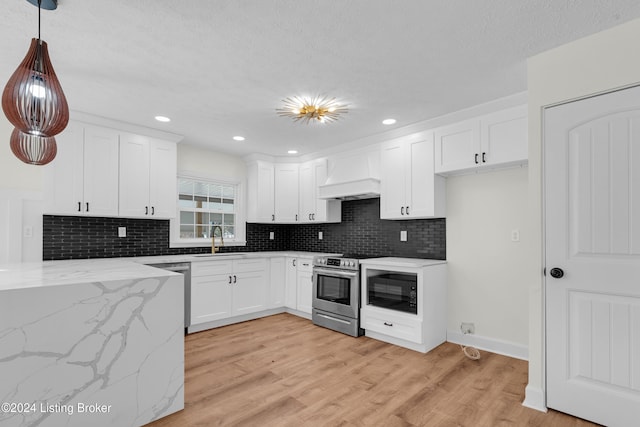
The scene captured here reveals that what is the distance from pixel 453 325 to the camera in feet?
11.7

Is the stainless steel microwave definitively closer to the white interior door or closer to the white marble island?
the white interior door

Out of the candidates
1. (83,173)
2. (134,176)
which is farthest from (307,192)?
(83,173)

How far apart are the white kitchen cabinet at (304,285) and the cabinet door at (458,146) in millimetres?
2154

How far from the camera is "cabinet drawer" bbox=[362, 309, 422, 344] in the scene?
3.27 m

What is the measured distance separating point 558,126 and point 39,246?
4.76 meters

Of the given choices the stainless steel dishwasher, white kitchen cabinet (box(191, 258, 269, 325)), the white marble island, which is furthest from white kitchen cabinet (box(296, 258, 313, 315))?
the white marble island

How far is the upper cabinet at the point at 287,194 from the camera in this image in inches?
190

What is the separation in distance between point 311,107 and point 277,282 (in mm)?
2691

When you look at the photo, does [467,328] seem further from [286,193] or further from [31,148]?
[31,148]

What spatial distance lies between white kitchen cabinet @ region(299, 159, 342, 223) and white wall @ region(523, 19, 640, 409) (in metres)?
2.83

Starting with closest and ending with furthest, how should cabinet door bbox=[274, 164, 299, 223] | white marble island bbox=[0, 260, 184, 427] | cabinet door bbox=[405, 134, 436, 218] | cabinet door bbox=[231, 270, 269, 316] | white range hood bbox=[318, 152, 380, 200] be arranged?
white marble island bbox=[0, 260, 184, 427] → cabinet door bbox=[405, 134, 436, 218] → white range hood bbox=[318, 152, 380, 200] → cabinet door bbox=[231, 270, 269, 316] → cabinet door bbox=[274, 164, 299, 223]

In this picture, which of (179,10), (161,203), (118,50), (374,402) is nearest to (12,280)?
(118,50)

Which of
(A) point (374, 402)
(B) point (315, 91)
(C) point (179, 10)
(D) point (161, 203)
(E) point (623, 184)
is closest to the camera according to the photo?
(C) point (179, 10)

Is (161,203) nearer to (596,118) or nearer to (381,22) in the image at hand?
(381,22)
